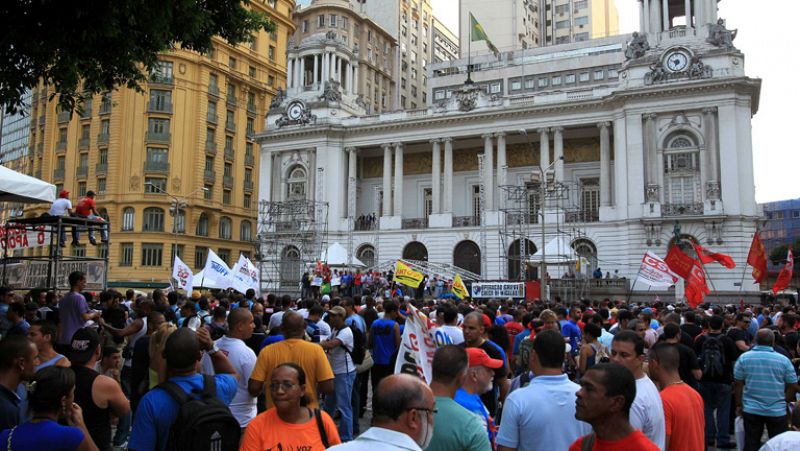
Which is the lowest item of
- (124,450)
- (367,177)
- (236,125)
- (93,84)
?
(124,450)

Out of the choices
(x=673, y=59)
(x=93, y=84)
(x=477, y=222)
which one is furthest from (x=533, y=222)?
(x=93, y=84)

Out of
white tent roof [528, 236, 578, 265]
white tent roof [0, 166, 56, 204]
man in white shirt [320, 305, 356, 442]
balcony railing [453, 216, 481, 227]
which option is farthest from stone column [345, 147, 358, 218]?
man in white shirt [320, 305, 356, 442]

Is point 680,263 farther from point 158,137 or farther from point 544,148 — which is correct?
point 158,137

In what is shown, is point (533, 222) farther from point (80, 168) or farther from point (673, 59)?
point (80, 168)

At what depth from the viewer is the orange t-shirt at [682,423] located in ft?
16.6

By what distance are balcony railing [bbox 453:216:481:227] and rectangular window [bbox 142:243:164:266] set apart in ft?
76.7

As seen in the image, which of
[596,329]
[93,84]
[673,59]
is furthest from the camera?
[673,59]

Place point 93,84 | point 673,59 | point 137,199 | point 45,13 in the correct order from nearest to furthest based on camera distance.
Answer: point 45,13 → point 93,84 → point 673,59 → point 137,199

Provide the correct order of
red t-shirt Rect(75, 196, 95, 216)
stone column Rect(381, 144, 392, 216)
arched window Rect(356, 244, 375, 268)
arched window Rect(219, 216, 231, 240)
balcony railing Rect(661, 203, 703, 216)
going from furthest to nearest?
arched window Rect(219, 216, 231, 240), stone column Rect(381, 144, 392, 216), arched window Rect(356, 244, 375, 268), balcony railing Rect(661, 203, 703, 216), red t-shirt Rect(75, 196, 95, 216)

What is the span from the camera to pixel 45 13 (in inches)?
369

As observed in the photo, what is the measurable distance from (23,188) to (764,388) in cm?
1171

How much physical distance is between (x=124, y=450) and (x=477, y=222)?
39463 millimetres

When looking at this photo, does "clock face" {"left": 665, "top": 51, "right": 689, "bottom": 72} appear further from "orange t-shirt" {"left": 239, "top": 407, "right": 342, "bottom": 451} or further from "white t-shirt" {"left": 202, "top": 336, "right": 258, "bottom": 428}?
"orange t-shirt" {"left": 239, "top": 407, "right": 342, "bottom": 451}

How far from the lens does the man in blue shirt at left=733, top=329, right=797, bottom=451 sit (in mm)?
7621
